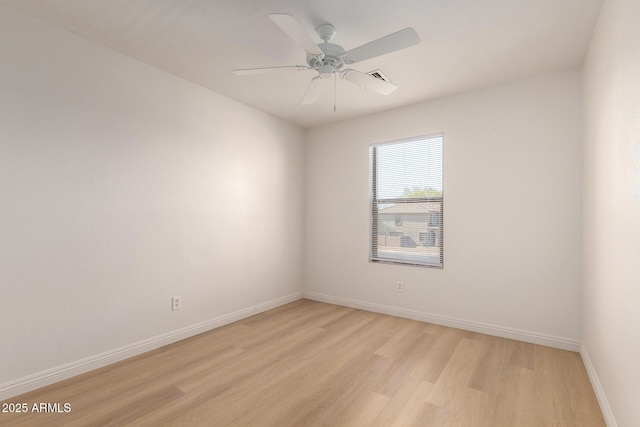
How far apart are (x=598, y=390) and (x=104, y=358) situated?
3.61 meters

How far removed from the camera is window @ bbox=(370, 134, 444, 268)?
3.58 meters

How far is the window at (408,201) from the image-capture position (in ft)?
11.7

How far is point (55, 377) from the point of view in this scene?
2.20 metres

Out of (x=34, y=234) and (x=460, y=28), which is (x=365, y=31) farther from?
(x=34, y=234)

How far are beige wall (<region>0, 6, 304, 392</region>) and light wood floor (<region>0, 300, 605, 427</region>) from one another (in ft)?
1.24

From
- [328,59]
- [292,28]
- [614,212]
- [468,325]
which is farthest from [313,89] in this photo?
[468,325]

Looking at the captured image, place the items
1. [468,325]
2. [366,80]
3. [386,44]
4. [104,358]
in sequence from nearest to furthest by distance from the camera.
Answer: [386,44] → [366,80] → [104,358] → [468,325]

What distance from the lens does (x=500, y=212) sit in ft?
10.2

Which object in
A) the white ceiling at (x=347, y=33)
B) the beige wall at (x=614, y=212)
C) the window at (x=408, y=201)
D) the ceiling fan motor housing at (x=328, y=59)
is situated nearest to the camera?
the beige wall at (x=614, y=212)

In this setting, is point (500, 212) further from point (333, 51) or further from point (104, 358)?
point (104, 358)

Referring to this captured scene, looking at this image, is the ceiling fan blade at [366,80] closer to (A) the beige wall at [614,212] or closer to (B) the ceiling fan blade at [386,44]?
(B) the ceiling fan blade at [386,44]

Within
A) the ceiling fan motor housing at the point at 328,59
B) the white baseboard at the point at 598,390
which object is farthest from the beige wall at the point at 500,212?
the ceiling fan motor housing at the point at 328,59

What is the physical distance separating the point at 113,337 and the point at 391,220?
313 cm

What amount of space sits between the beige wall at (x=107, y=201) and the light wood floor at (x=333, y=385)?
38cm
